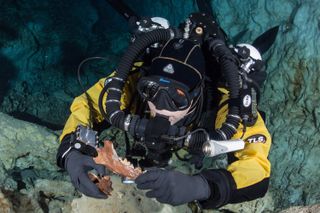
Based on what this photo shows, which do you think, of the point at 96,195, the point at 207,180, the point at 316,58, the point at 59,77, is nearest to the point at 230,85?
the point at 207,180

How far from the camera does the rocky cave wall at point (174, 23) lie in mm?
5012

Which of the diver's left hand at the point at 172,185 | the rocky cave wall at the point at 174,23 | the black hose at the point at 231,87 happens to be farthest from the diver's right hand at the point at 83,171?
the rocky cave wall at the point at 174,23

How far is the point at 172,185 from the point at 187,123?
0.95m

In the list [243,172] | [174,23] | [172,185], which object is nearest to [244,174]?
[243,172]

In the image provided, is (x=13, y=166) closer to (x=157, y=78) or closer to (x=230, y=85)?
(x=157, y=78)

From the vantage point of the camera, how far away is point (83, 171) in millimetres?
2752

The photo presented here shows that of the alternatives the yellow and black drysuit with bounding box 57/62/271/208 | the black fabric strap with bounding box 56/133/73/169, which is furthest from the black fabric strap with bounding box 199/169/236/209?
the black fabric strap with bounding box 56/133/73/169

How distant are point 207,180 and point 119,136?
3.43 m

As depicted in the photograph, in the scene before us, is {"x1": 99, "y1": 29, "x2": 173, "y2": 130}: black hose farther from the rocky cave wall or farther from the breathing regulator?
the rocky cave wall

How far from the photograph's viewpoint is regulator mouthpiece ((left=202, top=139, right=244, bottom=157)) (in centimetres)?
245

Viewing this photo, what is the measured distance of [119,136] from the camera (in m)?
5.78

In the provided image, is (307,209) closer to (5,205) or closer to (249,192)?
(249,192)

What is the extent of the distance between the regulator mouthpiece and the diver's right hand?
84 cm

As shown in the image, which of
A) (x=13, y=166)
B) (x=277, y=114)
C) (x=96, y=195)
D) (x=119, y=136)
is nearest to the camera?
(x=96, y=195)
